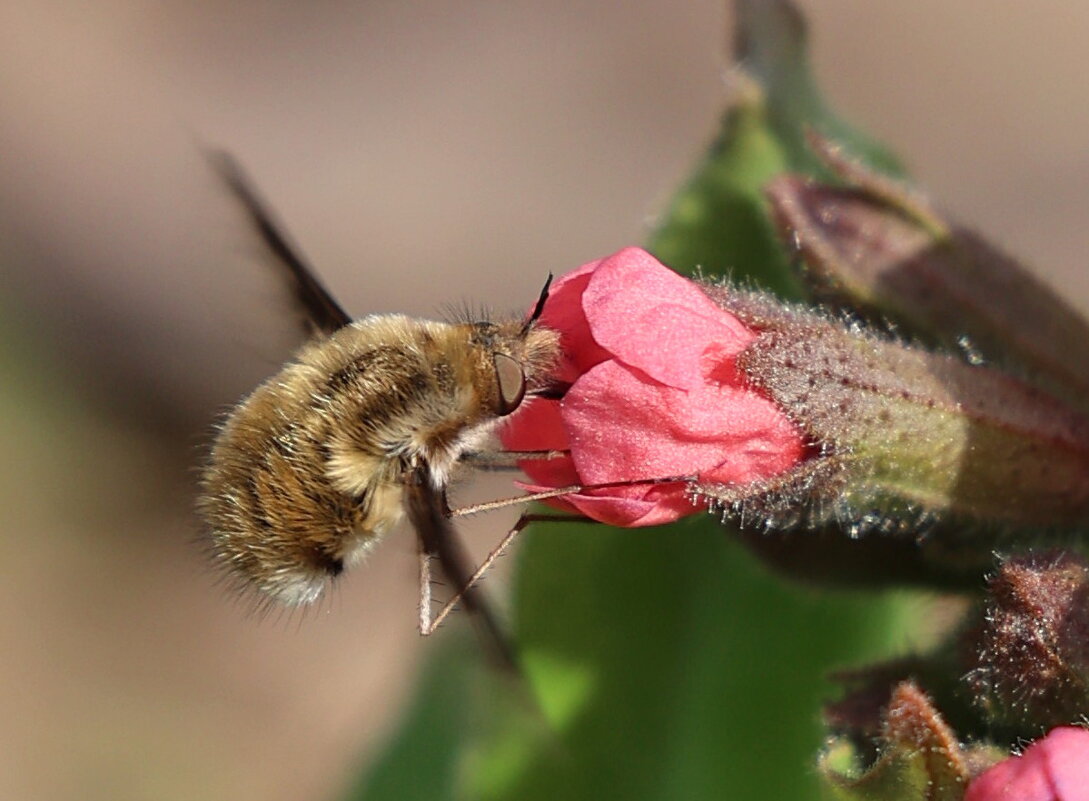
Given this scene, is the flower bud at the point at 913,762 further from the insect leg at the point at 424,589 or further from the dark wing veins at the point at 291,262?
the dark wing veins at the point at 291,262

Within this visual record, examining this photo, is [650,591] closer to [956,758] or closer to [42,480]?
[956,758]

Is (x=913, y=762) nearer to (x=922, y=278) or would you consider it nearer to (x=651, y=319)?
(x=651, y=319)

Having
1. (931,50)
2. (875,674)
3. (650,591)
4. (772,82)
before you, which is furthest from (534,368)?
(931,50)

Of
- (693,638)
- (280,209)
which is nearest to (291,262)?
(693,638)

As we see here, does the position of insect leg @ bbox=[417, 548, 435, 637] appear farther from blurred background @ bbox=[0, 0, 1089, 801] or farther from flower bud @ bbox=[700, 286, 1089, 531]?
blurred background @ bbox=[0, 0, 1089, 801]

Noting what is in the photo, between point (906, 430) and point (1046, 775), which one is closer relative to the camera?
point (1046, 775)

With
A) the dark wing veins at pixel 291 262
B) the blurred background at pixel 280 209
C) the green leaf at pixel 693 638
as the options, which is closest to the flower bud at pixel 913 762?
the green leaf at pixel 693 638

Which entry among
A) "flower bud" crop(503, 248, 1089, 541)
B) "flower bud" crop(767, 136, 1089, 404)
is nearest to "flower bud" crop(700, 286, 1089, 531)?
"flower bud" crop(503, 248, 1089, 541)
